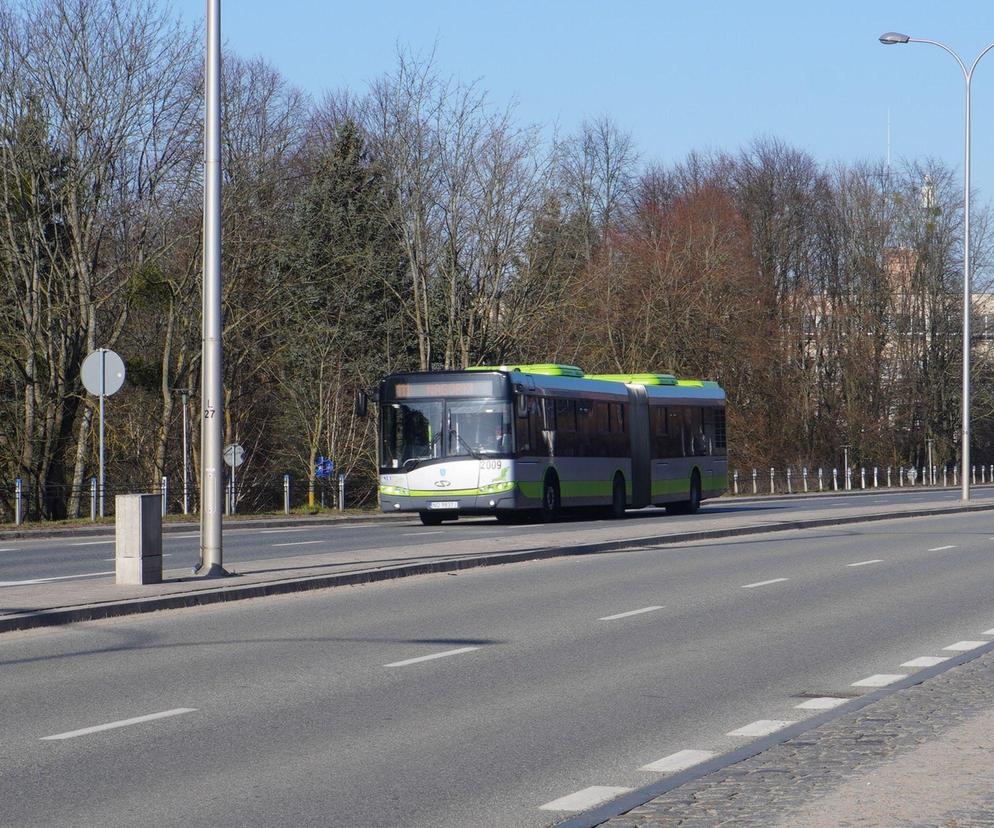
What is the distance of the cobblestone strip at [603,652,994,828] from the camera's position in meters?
6.41

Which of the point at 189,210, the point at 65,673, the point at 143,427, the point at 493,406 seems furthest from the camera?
the point at 143,427

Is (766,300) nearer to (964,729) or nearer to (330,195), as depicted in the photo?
(330,195)

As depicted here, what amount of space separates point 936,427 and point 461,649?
73.5 meters

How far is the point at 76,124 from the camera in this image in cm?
3819

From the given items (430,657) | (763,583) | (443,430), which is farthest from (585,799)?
(443,430)

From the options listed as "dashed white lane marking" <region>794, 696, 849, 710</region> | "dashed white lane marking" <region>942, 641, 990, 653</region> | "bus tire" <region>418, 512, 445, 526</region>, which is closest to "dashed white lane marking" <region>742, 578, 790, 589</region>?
"dashed white lane marking" <region>942, 641, 990, 653</region>

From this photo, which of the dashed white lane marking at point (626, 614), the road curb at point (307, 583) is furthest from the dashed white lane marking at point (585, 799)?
the road curb at point (307, 583)

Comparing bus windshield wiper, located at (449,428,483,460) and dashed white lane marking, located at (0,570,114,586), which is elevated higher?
bus windshield wiper, located at (449,428,483,460)

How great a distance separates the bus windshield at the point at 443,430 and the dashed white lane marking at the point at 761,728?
23390 mm

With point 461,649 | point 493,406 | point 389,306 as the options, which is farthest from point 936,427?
point 461,649

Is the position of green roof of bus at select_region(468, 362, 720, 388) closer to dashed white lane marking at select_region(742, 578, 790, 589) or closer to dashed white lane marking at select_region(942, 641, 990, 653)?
dashed white lane marking at select_region(742, 578, 790, 589)

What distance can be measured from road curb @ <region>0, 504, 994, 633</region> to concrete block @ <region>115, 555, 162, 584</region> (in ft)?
1.99

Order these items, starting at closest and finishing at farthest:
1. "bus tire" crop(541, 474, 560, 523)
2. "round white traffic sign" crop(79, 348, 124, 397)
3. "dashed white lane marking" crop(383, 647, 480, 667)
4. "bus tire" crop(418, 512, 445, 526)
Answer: "dashed white lane marking" crop(383, 647, 480, 667) < "round white traffic sign" crop(79, 348, 124, 397) < "bus tire" crop(541, 474, 560, 523) < "bus tire" crop(418, 512, 445, 526)

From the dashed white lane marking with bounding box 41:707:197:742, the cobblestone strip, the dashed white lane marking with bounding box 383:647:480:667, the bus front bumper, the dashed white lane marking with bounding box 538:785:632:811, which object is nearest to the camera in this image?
the cobblestone strip
